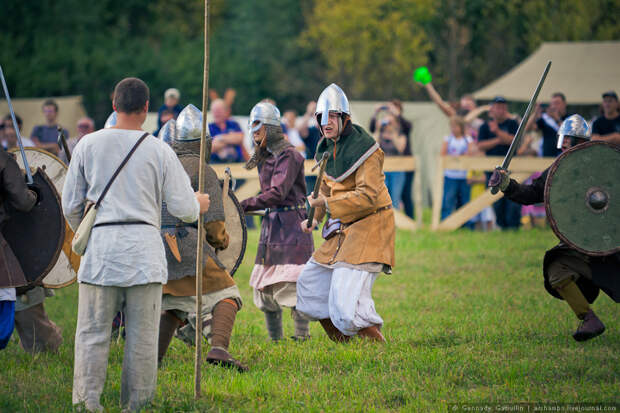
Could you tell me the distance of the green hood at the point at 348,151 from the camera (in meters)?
6.27

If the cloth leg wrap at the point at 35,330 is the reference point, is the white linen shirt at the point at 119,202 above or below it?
above

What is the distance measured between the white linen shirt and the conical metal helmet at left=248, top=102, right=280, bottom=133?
2384 mm

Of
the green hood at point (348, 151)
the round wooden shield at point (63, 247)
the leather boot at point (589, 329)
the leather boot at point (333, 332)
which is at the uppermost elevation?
the green hood at point (348, 151)

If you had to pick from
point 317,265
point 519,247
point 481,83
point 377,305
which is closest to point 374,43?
point 481,83

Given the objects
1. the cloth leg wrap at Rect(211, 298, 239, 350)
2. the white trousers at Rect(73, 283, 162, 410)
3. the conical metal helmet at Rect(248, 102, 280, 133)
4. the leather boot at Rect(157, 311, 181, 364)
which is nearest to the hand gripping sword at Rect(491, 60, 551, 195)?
the conical metal helmet at Rect(248, 102, 280, 133)

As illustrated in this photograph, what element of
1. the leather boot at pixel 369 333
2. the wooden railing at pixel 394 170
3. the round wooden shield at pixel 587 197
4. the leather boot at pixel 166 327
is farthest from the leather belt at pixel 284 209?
the wooden railing at pixel 394 170

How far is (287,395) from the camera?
523 centimetres

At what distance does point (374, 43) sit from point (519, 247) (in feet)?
66.1

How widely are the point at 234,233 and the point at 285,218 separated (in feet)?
2.14

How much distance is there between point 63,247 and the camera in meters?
6.69

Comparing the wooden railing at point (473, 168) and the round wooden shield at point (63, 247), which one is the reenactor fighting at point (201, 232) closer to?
the round wooden shield at point (63, 247)

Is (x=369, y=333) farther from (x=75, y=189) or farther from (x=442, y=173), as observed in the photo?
(x=442, y=173)

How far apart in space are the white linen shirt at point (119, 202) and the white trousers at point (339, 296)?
1.81 metres

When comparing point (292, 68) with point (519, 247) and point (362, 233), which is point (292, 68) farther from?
point (362, 233)
